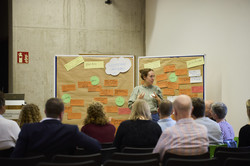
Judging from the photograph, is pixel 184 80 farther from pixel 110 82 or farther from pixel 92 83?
pixel 92 83

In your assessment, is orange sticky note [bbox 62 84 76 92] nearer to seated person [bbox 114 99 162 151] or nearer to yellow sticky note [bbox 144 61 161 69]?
yellow sticky note [bbox 144 61 161 69]

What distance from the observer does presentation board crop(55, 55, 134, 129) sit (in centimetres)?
585

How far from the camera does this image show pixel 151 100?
512cm

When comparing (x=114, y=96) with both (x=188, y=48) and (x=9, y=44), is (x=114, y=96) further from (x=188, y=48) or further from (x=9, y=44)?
(x=9, y=44)

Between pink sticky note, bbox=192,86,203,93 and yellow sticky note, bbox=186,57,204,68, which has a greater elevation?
yellow sticky note, bbox=186,57,204,68

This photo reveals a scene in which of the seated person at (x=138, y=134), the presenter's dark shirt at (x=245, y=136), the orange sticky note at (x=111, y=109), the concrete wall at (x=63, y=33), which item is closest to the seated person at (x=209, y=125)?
the presenter's dark shirt at (x=245, y=136)

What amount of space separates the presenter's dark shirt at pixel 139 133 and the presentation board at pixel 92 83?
2.88 meters

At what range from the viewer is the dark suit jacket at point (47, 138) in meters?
2.50

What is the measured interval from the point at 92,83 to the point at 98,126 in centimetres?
248

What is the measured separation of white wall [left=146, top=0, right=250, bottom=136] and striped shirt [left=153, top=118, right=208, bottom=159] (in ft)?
8.72

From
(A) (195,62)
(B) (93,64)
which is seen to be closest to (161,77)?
(A) (195,62)

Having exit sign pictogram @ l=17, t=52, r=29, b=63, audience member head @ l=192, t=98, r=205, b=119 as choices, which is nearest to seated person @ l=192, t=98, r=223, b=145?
audience member head @ l=192, t=98, r=205, b=119

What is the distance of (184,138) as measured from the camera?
245cm

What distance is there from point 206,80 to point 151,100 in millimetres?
1301
